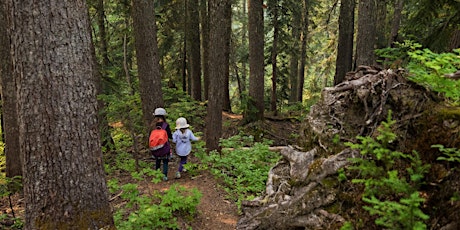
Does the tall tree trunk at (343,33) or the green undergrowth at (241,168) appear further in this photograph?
the tall tree trunk at (343,33)

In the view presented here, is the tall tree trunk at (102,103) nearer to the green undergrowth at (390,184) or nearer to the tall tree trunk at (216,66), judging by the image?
the tall tree trunk at (216,66)

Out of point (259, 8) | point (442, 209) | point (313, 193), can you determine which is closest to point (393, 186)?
point (442, 209)

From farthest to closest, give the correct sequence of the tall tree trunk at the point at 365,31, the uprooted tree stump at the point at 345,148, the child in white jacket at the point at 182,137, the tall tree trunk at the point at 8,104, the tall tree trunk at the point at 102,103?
the tall tree trunk at the point at 102,103
the tall tree trunk at the point at 365,31
the tall tree trunk at the point at 8,104
the child in white jacket at the point at 182,137
the uprooted tree stump at the point at 345,148

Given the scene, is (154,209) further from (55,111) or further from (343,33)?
(343,33)

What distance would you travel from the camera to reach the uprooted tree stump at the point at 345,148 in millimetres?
3057

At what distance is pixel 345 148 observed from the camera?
3.92m

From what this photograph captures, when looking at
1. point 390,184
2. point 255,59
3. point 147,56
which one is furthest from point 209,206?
point 255,59

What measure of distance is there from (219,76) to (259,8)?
224 inches

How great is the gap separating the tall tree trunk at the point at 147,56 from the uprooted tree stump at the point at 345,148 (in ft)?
20.7

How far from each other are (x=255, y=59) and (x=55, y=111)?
10.9 meters

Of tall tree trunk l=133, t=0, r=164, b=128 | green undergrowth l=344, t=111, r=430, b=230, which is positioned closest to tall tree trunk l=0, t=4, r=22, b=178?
tall tree trunk l=133, t=0, r=164, b=128

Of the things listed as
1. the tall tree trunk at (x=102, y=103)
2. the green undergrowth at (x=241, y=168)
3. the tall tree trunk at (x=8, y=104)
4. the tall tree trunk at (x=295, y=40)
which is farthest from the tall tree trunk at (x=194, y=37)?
the tall tree trunk at (x=8, y=104)

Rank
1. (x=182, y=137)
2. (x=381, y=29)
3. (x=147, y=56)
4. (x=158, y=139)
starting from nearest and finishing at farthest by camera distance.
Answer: (x=158, y=139) → (x=182, y=137) → (x=147, y=56) → (x=381, y=29)

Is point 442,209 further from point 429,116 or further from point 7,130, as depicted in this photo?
point 7,130
